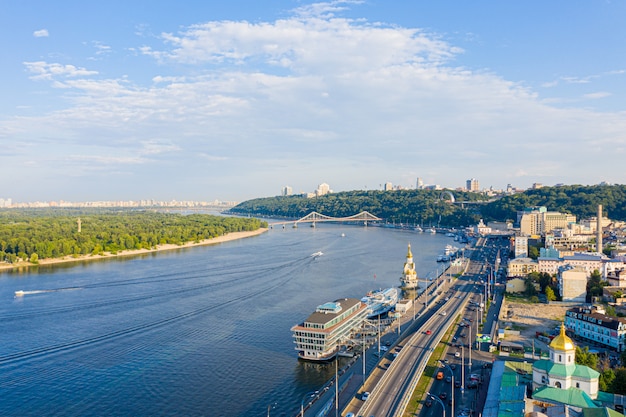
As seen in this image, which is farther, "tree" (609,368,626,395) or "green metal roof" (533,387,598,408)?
"tree" (609,368,626,395)

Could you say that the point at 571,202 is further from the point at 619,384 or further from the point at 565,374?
the point at 565,374

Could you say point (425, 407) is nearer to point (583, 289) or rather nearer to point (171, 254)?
point (583, 289)

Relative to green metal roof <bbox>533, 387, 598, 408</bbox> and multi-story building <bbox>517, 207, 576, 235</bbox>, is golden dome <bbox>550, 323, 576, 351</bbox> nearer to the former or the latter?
green metal roof <bbox>533, 387, 598, 408</bbox>

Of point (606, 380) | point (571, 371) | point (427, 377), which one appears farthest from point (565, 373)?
point (427, 377)

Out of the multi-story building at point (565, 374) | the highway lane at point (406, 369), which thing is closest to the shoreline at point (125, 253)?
the highway lane at point (406, 369)

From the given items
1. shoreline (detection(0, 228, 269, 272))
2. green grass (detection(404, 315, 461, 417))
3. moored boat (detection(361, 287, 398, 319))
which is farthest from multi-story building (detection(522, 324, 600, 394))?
shoreline (detection(0, 228, 269, 272))

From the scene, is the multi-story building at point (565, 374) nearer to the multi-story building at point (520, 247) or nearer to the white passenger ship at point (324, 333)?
the white passenger ship at point (324, 333)

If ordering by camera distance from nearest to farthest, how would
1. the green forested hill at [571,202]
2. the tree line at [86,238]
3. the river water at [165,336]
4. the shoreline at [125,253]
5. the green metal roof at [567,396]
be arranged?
the green metal roof at [567,396], the river water at [165,336], the shoreline at [125,253], the tree line at [86,238], the green forested hill at [571,202]
